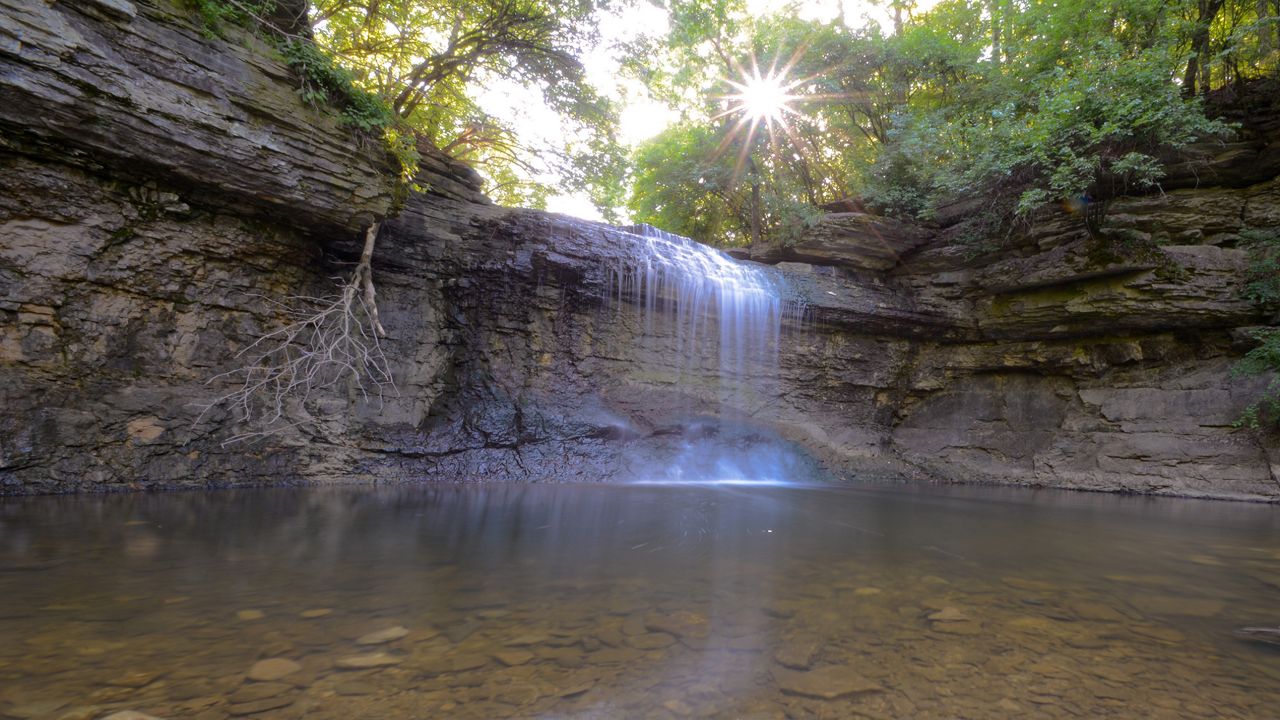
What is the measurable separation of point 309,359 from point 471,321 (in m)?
2.51

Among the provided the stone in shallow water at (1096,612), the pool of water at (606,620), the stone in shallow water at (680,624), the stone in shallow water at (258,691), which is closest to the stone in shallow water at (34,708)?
the pool of water at (606,620)

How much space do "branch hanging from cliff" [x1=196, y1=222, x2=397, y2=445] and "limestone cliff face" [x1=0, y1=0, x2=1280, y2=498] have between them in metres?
0.19

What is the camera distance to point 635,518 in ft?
17.1

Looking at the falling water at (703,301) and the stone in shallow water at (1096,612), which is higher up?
the falling water at (703,301)

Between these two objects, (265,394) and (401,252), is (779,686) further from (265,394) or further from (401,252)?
(401,252)

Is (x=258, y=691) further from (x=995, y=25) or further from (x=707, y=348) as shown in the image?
(x=995, y=25)

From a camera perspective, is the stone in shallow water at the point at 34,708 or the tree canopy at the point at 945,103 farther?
the tree canopy at the point at 945,103

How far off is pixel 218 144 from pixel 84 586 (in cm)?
539

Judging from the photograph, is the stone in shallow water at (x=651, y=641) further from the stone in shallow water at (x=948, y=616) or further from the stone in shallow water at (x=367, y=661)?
the stone in shallow water at (x=948, y=616)

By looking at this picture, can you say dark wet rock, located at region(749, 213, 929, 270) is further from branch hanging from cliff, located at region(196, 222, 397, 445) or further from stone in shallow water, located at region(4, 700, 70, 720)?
stone in shallow water, located at region(4, 700, 70, 720)

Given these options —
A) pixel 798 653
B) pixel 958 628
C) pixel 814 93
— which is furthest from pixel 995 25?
pixel 798 653

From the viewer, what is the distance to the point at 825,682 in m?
1.85

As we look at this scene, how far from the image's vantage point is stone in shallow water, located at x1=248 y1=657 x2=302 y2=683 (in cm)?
176

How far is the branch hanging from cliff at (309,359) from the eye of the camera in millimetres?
6996
